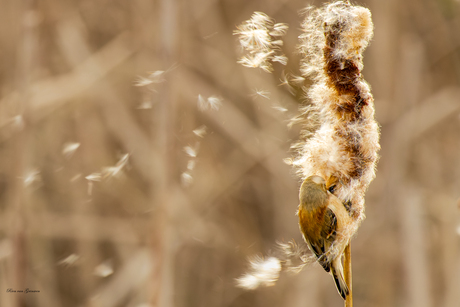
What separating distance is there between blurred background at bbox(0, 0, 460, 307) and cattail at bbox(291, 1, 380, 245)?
116 cm

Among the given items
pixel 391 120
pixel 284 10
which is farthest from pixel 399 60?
pixel 284 10

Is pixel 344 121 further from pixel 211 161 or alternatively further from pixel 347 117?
pixel 211 161

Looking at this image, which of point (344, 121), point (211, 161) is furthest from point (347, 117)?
point (211, 161)

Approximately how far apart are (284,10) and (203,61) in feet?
1.51

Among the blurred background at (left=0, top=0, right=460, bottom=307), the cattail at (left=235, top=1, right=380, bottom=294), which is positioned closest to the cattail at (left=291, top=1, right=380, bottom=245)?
the cattail at (left=235, top=1, right=380, bottom=294)

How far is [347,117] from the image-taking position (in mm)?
425

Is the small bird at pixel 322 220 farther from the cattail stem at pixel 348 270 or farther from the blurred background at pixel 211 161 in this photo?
the blurred background at pixel 211 161

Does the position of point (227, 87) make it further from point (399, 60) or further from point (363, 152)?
point (363, 152)

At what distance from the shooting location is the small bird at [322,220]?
1.36 feet

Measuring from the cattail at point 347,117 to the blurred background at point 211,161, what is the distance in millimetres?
1160

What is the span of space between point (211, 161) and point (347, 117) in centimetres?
155

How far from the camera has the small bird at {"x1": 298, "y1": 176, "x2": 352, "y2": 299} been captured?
41cm

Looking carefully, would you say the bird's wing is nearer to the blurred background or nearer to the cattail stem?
the cattail stem

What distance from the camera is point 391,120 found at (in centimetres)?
170
